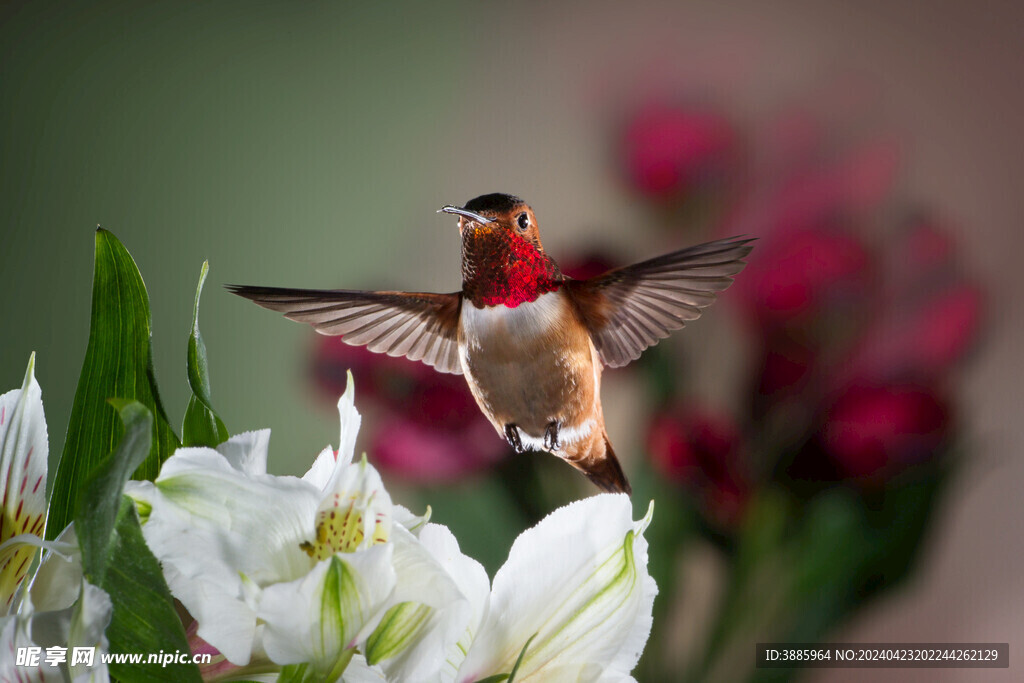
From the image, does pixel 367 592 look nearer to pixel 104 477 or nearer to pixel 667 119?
pixel 104 477

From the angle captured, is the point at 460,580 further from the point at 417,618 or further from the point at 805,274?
the point at 805,274

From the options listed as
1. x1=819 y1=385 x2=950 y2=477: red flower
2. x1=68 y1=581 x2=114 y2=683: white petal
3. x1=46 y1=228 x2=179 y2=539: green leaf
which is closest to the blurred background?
x1=819 y1=385 x2=950 y2=477: red flower

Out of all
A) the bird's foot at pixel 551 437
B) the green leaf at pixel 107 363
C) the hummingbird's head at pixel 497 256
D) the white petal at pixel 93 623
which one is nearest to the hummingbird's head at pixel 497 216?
the hummingbird's head at pixel 497 256

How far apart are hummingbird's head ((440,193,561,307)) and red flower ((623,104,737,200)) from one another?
14 cm

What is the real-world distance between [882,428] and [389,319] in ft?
1.19

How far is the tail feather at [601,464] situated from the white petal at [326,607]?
14.4 inches

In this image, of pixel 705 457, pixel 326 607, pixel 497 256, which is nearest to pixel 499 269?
pixel 497 256

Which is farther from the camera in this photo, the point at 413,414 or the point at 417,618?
the point at 413,414

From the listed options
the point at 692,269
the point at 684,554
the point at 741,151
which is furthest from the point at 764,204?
the point at 684,554

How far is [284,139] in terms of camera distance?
60 cm

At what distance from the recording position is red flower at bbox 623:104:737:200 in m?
0.61

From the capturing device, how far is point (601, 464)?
584 mm

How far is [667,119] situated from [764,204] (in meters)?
0.10

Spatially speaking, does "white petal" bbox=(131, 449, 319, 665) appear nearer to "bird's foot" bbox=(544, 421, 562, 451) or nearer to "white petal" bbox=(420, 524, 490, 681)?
"white petal" bbox=(420, 524, 490, 681)
